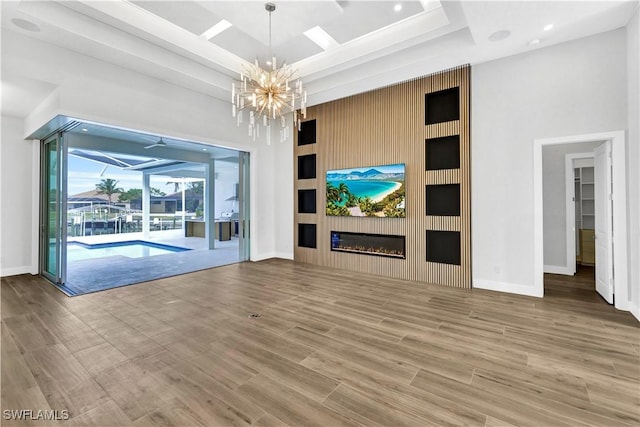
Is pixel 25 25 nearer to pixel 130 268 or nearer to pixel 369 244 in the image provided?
pixel 130 268

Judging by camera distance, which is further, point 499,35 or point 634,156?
point 499,35

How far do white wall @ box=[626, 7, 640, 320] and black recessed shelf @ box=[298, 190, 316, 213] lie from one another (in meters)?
5.29

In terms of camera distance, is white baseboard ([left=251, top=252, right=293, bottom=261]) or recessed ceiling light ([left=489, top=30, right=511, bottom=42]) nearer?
recessed ceiling light ([left=489, top=30, right=511, bottom=42])

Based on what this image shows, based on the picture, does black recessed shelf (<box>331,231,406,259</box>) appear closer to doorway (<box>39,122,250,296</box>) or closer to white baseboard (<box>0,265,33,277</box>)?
doorway (<box>39,122,250,296</box>)

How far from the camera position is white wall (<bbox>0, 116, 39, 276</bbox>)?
5.59 m

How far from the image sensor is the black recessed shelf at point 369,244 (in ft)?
18.4

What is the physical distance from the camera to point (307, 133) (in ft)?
23.0

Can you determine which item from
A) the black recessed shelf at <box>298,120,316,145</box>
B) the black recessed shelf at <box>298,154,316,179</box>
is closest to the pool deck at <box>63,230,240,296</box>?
the black recessed shelf at <box>298,154,316,179</box>

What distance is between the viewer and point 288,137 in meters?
7.27

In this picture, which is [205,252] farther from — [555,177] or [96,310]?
[555,177]

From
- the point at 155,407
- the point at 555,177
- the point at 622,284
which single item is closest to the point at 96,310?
the point at 155,407

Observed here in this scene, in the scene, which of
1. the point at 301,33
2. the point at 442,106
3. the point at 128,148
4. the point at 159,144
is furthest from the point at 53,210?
the point at 442,106

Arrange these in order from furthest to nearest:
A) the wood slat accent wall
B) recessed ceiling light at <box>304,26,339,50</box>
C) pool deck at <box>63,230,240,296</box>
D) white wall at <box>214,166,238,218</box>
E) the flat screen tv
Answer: white wall at <box>214,166,238,218</box>, the flat screen tv, pool deck at <box>63,230,240,296</box>, the wood slat accent wall, recessed ceiling light at <box>304,26,339,50</box>

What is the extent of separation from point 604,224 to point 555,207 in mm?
1791
